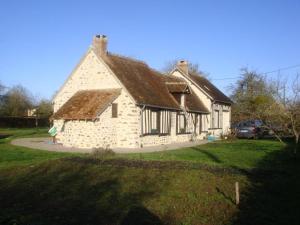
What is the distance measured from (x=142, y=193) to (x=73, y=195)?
2004 mm

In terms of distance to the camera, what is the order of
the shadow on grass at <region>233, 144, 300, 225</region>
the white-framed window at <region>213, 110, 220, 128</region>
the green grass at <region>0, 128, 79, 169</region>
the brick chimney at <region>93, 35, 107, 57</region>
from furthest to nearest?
1. the white-framed window at <region>213, 110, 220, 128</region>
2. the brick chimney at <region>93, 35, 107, 57</region>
3. the green grass at <region>0, 128, 79, 169</region>
4. the shadow on grass at <region>233, 144, 300, 225</region>

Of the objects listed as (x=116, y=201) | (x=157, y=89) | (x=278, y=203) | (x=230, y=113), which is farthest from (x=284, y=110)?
(x=230, y=113)

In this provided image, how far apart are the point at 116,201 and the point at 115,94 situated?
51.6 ft

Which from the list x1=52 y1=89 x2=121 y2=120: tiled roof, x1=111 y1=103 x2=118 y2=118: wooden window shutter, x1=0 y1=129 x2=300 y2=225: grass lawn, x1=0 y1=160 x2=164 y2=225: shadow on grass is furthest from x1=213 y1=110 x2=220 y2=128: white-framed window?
x1=0 y1=160 x2=164 y2=225: shadow on grass

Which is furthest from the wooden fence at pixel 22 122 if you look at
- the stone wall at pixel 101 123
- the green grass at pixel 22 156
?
the green grass at pixel 22 156

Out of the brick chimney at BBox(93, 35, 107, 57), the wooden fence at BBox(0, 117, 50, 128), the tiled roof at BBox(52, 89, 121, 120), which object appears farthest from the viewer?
the wooden fence at BBox(0, 117, 50, 128)

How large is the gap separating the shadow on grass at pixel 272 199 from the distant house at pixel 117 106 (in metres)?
12.5

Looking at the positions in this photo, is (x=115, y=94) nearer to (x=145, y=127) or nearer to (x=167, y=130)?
(x=145, y=127)

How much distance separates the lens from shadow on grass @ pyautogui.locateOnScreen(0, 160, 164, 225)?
971 cm

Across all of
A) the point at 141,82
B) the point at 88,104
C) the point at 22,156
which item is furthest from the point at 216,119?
the point at 22,156

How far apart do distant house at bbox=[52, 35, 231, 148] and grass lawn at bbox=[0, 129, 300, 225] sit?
8001mm

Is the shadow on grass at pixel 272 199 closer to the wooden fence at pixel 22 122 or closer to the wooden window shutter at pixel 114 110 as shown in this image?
the wooden window shutter at pixel 114 110

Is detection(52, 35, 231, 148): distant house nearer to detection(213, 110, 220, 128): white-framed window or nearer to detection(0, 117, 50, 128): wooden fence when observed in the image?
detection(213, 110, 220, 128): white-framed window

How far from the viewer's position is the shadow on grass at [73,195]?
971 centimetres
